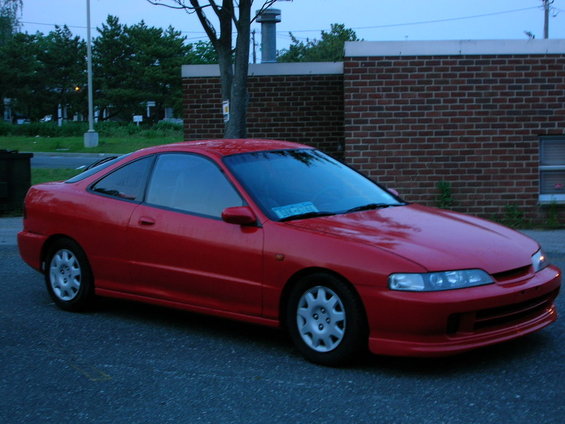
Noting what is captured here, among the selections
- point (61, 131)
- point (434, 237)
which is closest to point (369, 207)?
point (434, 237)

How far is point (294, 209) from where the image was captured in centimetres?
595

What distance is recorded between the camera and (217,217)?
6.10 m

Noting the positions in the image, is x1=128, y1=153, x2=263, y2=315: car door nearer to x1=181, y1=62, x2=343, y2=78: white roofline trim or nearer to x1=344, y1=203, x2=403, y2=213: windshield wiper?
x1=344, y1=203, x2=403, y2=213: windshield wiper

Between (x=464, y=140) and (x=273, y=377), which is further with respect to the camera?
(x=464, y=140)

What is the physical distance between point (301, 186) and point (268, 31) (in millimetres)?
11363

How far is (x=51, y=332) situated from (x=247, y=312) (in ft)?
5.65

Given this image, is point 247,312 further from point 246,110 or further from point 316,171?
point 246,110

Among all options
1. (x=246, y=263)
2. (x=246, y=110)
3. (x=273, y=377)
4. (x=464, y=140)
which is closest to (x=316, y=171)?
(x=246, y=263)

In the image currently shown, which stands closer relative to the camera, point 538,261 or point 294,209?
point 538,261

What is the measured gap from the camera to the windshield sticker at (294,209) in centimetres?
587

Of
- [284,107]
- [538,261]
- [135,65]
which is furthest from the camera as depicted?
[135,65]

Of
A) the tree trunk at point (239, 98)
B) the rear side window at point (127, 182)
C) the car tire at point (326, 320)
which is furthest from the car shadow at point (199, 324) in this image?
the tree trunk at point (239, 98)

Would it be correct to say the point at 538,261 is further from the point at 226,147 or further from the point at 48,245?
the point at 48,245

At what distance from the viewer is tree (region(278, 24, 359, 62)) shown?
60125 millimetres
